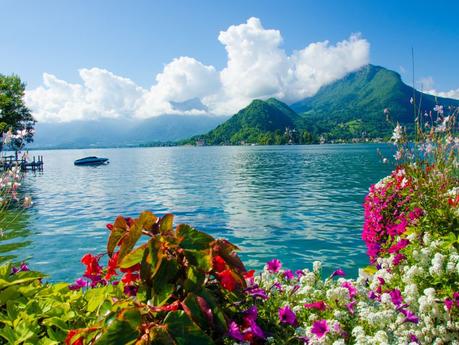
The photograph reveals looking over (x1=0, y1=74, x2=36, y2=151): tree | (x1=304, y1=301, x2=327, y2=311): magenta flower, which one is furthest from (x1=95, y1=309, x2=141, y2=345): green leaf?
(x1=0, y1=74, x2=36, y2=151): tree

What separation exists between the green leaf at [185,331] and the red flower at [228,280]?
0.41 meters

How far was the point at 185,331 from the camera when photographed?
7.19 ft

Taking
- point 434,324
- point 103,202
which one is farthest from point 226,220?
point 434,324

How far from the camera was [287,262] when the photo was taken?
12570mm

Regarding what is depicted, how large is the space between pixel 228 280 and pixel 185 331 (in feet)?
1.57

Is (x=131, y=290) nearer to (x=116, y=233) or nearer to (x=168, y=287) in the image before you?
(x=116, y=233)

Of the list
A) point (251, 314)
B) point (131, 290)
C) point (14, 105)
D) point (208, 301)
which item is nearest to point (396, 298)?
point (251, 314)

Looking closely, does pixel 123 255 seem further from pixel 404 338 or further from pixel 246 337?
pixel 404 338

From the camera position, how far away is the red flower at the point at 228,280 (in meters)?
2.54

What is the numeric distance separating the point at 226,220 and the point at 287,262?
749 centimetres

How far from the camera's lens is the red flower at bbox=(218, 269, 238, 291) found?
8.34 feet

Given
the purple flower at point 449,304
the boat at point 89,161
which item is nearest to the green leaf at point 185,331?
the purple flower at point 449,304

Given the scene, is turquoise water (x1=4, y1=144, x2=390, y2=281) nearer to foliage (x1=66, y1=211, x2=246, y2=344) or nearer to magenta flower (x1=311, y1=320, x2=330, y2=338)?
magenta flower (x1=311, y1=320, x2=330, y2=338)

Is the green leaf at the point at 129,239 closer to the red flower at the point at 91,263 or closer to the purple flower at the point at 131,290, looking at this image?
the purple flower at the point at 131,290
